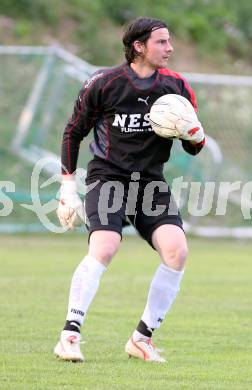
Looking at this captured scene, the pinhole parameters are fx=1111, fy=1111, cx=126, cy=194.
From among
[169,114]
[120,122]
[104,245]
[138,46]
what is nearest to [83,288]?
[104,245]

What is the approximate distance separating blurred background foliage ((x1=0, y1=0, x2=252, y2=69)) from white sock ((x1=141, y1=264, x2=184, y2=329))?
51.1 ft

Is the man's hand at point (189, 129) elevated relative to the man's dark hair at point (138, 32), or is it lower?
lower

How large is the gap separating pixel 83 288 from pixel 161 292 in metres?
0.50

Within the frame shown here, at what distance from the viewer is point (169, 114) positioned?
6.38 metres

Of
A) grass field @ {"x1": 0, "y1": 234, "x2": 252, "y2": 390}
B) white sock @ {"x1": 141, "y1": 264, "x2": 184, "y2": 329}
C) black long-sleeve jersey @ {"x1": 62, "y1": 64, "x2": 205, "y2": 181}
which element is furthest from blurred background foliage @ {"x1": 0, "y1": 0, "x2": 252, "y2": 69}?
white sock @ {"x1": 141, "y1": 264, "x2": 184, "y2": 329}

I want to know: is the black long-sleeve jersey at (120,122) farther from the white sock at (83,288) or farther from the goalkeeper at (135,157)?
the white sock at (83,288)

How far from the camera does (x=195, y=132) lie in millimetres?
6539

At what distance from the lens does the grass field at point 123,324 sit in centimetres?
586

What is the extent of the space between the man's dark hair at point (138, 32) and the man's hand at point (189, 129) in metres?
0.50

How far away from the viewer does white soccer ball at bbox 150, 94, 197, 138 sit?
641 cm

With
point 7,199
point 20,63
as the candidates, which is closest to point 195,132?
point 7,199

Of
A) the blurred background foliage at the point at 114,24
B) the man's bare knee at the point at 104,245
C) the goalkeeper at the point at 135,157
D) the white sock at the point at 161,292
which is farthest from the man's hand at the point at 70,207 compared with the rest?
the blurred background foliage at the point at 114,24

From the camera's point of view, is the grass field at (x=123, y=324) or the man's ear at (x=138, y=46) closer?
the grass field at (x=123, y=324)

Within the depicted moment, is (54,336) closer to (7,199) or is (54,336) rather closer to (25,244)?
(25,244)
